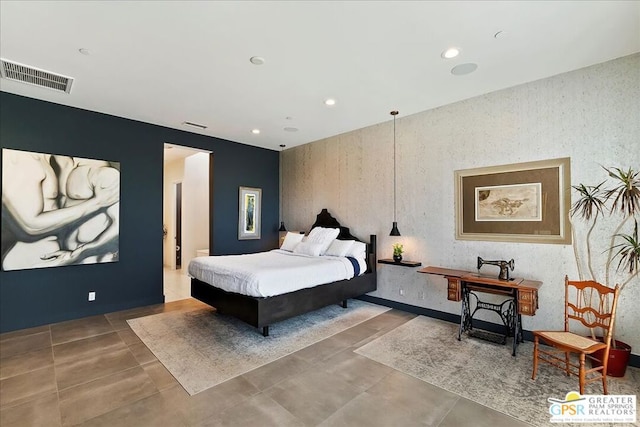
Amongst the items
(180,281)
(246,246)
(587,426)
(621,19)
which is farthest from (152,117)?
(587,426)

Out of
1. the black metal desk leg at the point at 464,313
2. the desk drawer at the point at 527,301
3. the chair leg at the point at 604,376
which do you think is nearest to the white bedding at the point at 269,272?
the black metal desk leg at the point at 464,313

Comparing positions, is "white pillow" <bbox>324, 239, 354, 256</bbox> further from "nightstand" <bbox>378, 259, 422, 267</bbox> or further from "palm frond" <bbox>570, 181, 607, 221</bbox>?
"palm frond" <bbox>570, 181, 607, 221</bbox>

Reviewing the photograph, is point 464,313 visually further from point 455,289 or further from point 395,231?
point 395,231

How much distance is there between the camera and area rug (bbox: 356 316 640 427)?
2395 millimetres

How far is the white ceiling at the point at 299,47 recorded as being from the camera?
230 centimetres

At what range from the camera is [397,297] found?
15.9 ft

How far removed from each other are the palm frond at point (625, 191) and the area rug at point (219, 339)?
3141mm

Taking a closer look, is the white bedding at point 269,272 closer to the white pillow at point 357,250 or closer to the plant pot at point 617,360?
the white pillow at point 357,250

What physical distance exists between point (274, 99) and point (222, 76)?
83 cm

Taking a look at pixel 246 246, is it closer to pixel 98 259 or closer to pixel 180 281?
pixel 180 281

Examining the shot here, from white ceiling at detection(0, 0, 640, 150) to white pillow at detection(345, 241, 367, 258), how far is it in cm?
223

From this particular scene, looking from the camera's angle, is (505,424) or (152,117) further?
(152,117)

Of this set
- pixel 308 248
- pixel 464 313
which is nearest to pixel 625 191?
pixel 464 313

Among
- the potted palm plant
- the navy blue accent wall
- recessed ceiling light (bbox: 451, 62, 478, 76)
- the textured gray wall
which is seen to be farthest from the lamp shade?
the navy blue accent wall
